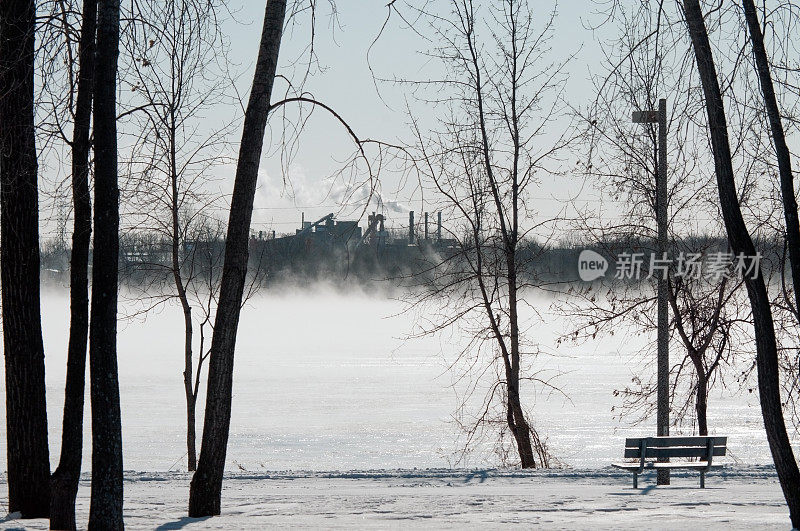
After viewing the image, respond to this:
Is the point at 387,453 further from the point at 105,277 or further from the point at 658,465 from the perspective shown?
the point at 105,277

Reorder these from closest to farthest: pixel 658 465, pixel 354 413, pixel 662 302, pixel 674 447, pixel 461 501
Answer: pixel 461 501 → pixel 658 465 → pixel 674 447 → pixel 662 302 → pixel 354 413

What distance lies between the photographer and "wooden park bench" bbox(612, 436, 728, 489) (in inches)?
459

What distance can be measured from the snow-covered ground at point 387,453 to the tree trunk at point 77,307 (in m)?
0.51

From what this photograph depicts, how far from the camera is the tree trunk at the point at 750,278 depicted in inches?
301

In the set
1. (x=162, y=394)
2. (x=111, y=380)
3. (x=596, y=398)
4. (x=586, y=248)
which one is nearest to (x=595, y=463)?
(x=586, y=248)

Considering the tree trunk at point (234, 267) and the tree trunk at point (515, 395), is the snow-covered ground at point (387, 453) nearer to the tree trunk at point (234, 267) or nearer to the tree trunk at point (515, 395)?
the tree trunk at point (234, 267)

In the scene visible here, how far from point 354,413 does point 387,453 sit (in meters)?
10.8

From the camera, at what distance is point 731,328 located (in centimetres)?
1795

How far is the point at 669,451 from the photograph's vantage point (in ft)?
38.8

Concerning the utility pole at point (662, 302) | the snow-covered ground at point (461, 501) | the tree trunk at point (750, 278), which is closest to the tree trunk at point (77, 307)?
the snow-covered ground at point (461, 501)

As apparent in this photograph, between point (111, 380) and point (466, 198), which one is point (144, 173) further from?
point (466, 198)

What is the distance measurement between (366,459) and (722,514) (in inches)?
593
